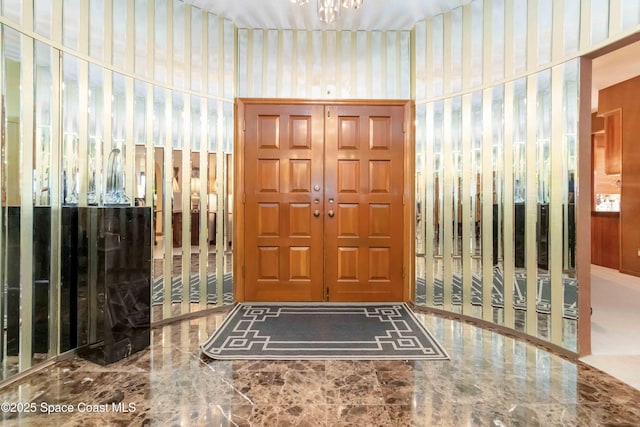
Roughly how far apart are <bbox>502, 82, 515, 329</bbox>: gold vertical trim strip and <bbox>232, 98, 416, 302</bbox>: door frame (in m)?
0.89

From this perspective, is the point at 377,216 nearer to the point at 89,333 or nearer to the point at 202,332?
the point at 202,332

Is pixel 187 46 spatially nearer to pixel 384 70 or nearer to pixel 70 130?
pixel 70 130

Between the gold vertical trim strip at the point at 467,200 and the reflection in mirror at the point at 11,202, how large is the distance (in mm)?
3443

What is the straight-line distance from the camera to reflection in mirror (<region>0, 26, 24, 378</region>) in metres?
1.83

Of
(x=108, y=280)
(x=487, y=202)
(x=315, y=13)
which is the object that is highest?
(x=315, y=13)

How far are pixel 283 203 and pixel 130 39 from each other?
199cm

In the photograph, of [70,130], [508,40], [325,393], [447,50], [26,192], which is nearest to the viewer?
[325,393]

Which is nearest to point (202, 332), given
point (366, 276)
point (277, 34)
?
point (366, 276)

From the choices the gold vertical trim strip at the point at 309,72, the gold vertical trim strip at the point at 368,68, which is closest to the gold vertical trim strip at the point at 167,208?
the gold vertical trim strip at the point at 309,72

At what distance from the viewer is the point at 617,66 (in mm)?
4301

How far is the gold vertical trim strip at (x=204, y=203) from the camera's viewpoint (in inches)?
120

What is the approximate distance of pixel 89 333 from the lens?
7.55 feet


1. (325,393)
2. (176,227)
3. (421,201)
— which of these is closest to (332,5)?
(421,201)

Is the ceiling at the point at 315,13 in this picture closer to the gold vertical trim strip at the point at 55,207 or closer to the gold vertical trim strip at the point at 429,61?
the gold vertical trim strip at the point at 429,61
